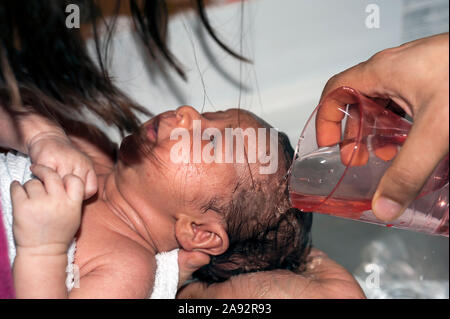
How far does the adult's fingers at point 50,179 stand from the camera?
78cm

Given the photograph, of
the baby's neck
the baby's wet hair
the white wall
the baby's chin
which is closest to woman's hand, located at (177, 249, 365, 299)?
the baby's wet hair

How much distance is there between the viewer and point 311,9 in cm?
129

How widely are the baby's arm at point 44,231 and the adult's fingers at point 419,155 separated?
50cm

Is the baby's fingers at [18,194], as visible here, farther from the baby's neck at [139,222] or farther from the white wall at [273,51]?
the white wall at [273,51]

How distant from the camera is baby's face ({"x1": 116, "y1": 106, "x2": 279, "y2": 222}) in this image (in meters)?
0.88

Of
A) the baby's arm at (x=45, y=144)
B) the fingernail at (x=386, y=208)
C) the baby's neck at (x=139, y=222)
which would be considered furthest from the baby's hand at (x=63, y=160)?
the fingernail at (x=386, y=208)

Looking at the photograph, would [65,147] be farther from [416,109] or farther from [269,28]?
[269,28]

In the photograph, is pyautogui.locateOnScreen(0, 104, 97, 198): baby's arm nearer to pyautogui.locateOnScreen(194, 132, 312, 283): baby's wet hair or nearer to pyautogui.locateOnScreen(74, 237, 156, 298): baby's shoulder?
pyautogui.locateOnScreen(74, 237, 156, 298): baby's shoulder

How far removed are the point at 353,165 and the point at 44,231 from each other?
492mm

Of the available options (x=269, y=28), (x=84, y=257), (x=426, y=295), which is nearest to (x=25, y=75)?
(x=84, y=257)

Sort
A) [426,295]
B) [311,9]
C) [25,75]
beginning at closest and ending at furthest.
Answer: [25,75]
[426,295]
[311,9]

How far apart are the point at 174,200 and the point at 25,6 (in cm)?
45

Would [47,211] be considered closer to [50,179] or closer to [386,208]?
[50,179]

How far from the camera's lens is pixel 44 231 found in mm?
757
